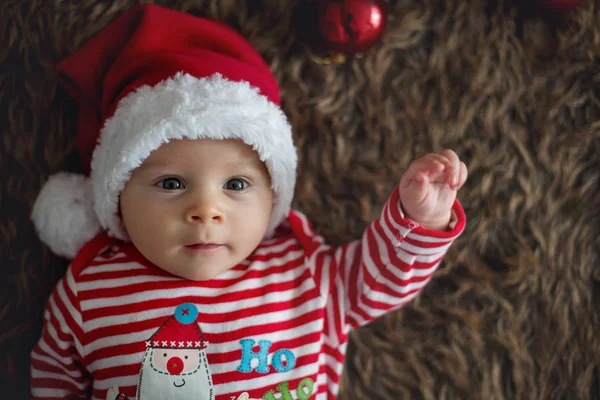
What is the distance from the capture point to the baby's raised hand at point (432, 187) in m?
0.83

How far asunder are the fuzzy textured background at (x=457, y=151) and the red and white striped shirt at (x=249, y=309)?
11 cm

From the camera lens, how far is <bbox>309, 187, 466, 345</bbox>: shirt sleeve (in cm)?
85

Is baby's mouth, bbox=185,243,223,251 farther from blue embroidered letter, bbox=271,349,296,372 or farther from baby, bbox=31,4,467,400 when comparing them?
blue embroidered letter, bbox=271,349,296,372

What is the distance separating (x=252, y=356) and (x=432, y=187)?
0.37 m

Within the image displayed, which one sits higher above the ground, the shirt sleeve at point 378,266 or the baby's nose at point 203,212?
the baby's nose at point 203,212

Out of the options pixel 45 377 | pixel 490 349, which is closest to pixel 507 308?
pixel 490 349

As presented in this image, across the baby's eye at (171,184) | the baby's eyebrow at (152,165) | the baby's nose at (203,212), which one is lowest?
the baby's nose at (203,212)

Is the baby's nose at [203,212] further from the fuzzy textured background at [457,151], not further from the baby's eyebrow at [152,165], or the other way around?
the fuzzy textured background at [457,151]

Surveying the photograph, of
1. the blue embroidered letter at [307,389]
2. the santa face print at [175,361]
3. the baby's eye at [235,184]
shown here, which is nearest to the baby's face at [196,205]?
the baby's eye at [235,184]

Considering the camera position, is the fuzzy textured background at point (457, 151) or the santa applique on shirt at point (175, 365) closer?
the santa applique on shirt at point (175, 365)

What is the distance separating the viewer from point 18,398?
1.03 meters

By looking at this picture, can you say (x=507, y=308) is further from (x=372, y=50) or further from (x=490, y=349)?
(x=372, y=50)

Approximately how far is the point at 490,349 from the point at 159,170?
2.14ft

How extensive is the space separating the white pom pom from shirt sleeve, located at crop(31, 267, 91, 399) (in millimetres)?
54
